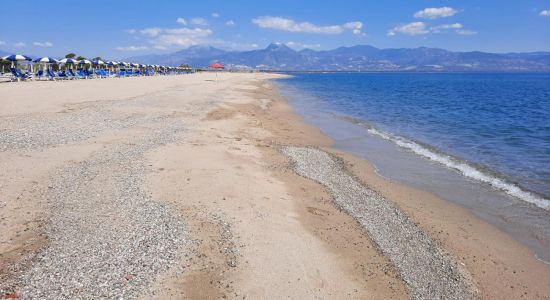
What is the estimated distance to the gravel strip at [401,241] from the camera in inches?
272

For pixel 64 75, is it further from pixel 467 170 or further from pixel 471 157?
pixel 467 170

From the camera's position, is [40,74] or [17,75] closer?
[17,75]

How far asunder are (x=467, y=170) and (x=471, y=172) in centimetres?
30

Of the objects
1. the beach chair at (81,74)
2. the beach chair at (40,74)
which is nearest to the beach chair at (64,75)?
the beach chair at (40,74)

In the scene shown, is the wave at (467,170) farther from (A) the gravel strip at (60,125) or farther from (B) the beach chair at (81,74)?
(B) the beach chair at (81,74)

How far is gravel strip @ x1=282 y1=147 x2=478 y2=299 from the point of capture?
6.90 m

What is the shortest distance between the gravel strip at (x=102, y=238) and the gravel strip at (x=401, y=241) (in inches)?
163

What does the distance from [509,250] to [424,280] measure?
2957 mm

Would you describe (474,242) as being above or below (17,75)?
below

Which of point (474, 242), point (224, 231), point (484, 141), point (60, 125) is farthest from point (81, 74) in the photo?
point (474, 242)

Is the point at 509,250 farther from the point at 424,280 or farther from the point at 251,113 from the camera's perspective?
the point at 251,113

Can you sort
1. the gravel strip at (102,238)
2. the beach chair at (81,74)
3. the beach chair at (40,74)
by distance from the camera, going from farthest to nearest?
the beach chair at (81,74), the beach chair at (40,74), the gravel strip at (102,238)

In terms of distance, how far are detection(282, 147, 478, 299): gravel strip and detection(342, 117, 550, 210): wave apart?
4.55 metres

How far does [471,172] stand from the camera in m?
14.8
